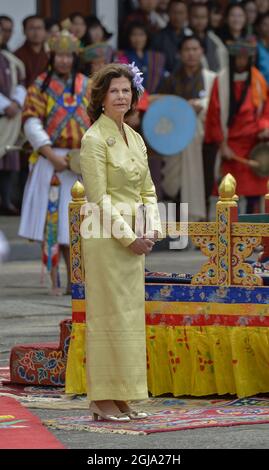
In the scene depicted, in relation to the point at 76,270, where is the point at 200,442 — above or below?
below

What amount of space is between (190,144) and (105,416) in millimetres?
8805

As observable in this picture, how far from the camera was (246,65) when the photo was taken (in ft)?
52.1

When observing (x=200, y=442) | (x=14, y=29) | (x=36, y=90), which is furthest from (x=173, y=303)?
(x=14, y=29)

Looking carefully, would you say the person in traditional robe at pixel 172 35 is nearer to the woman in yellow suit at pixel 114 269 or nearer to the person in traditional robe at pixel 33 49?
the person in traditional robe at pixel 33 49

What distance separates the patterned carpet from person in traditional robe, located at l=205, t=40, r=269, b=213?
7749mm

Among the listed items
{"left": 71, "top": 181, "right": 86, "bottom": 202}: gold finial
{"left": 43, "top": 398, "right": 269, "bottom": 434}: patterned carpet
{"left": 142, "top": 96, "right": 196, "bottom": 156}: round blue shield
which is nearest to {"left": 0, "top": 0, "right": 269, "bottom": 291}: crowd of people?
{"left": 142, "top": 96, "right": 196, "bottom": 156}: round blue shield

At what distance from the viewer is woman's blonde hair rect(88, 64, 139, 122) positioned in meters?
7.94

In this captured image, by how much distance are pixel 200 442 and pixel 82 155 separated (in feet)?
4.93

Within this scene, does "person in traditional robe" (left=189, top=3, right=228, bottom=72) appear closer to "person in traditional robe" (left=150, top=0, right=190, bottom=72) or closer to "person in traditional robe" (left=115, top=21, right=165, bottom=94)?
"person in traditional robe" (left=150, top=0, right=190, bottom=72)

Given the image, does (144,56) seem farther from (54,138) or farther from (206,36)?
(54,138)

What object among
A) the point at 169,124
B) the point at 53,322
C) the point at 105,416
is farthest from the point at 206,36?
the point at 105,416

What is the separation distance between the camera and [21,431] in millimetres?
7441

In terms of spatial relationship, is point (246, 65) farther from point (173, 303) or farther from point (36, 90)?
point (173, 303)

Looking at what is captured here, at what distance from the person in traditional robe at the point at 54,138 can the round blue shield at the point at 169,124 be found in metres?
2.68
